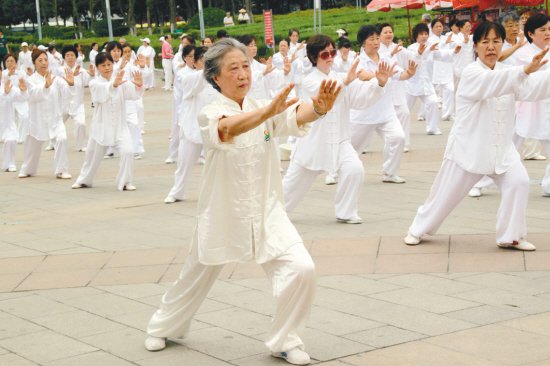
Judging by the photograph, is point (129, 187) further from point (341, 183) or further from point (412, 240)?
point (412, 240)

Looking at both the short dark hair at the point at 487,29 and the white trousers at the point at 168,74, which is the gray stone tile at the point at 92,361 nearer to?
the short dark hair at the point at 487,29

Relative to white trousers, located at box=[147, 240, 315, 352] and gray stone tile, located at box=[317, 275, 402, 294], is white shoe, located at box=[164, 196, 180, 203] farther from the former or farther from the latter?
white trousers, located at box=[147, 240, 315, 352]

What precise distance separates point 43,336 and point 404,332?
2020 millimetres

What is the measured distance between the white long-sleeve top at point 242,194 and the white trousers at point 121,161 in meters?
6.73

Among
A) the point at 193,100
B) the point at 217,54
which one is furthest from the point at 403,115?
the point at 217,54

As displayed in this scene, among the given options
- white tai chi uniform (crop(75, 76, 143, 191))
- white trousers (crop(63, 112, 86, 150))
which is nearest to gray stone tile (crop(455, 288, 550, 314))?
white tai chi uniform (crop(75, 76, 143, 191))

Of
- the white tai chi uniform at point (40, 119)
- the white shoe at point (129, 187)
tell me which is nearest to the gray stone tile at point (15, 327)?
the white shoe at point (129, 187)

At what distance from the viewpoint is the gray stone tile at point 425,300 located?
5887mm

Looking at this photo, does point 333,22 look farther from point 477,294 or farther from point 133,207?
point 477,294

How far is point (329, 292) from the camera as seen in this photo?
251 inches

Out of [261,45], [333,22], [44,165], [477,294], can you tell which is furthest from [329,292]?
[333,22]

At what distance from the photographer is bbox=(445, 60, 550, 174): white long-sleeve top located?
7176mm

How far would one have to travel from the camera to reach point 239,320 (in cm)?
583

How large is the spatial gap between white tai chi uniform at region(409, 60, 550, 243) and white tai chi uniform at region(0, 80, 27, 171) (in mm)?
8653
